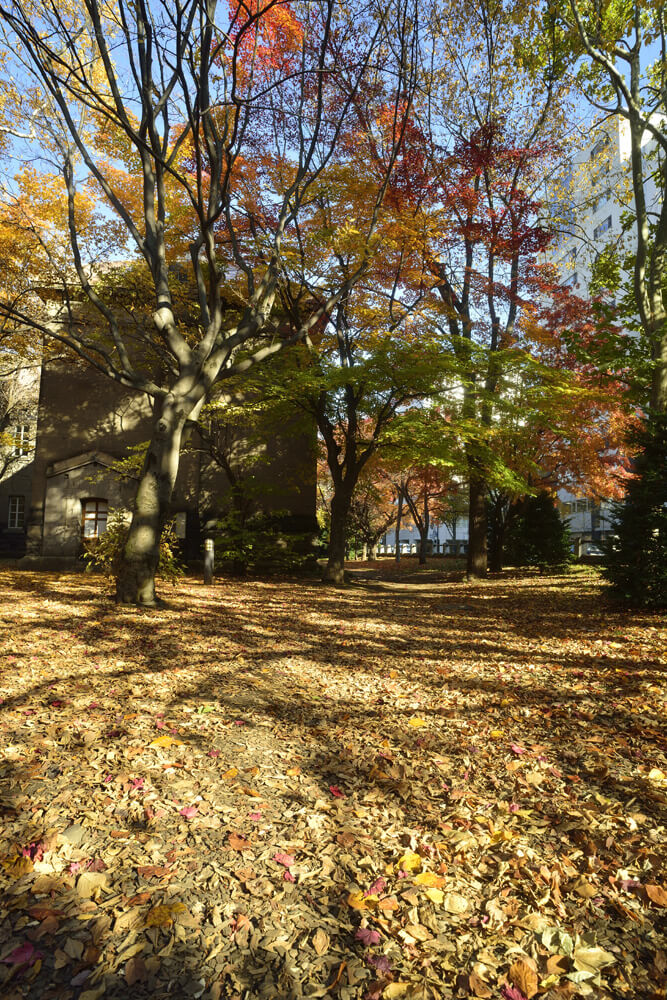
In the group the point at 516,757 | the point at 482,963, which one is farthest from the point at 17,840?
the point at 516,757

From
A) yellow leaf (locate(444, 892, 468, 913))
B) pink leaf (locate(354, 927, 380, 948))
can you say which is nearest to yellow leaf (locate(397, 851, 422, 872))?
yellow leaf (locate(444, 892, 468, 913))

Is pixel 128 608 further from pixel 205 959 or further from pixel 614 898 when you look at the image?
pixel 614 898

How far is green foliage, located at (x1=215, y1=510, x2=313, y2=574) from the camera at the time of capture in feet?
54.0

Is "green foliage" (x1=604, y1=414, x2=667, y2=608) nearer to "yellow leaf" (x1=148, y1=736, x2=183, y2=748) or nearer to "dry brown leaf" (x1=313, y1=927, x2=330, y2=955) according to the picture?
"yellow leaf" (x1=148, y1=736, x2=183, y2=748)

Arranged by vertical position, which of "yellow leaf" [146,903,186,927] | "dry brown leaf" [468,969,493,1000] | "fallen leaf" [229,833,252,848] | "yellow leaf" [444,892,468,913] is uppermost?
"fallen leaf" [229,833,252,848]

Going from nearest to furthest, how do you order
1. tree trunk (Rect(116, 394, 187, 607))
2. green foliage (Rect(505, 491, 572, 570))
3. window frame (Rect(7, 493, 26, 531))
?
tree trunk (Rect(116, 394, 187, 607)) < green foliage (Rect(505, 491, 572, 570)) < window frame (Rect(7, 493, 26, 531))

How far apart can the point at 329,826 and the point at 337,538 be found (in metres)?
12.7

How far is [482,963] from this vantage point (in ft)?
6.97

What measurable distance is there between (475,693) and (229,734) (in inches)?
95.2

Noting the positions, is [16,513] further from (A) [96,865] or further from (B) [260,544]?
(A) [96,865]

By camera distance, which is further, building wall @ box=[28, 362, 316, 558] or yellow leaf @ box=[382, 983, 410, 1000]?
building wall @ box=[28, 362, 316, 558]

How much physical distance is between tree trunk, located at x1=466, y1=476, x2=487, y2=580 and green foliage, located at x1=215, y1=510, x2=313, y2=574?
17.5ft

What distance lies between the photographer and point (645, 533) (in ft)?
28.9

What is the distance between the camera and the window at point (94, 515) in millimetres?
18750
